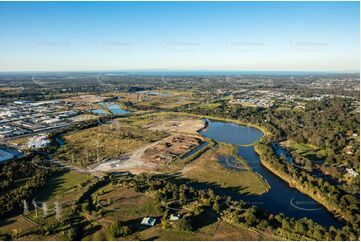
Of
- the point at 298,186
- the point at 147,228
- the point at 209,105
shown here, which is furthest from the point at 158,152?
the point at 209,105

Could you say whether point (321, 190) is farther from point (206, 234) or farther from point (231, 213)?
point (206, 234)

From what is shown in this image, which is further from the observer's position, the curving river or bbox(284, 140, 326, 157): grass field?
bbox(284, 140, 326, 157): grass field

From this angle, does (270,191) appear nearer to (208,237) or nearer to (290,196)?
(290,196)

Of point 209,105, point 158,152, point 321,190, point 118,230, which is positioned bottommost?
point 118,230

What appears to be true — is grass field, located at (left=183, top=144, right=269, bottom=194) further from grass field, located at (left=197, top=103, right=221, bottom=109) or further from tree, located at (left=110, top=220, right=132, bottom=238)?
grass field, located at (left=197, top=103, right=221, bottom=109)

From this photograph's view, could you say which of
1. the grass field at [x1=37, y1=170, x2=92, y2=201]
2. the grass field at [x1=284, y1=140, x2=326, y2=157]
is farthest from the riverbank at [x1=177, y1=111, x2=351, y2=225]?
the grass field at [x1=37, y1=170, x2=92, y2=201]

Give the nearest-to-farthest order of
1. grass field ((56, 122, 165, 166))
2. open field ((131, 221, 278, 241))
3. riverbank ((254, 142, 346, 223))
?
open field ((131, 221, 278, 241)) → riverbank ((254, 142, 346, 223)) → grass field ((56, 122, 165, 166))

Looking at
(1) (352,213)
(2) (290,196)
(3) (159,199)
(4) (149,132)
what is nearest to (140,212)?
(3) (159,199)

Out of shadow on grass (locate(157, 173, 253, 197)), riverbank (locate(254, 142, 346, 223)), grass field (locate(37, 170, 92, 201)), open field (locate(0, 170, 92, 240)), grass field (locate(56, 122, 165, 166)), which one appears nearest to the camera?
open field (locate(0, 170, 92, 240))
